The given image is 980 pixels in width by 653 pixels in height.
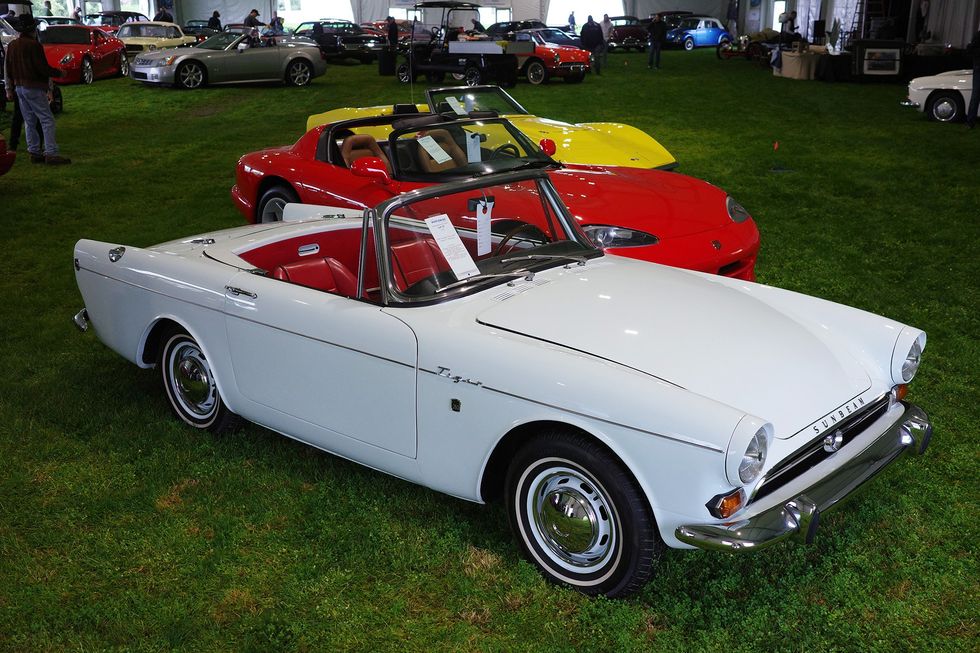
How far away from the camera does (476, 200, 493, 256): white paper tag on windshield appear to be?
370cm

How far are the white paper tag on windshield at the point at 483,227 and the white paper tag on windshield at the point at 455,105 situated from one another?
183 inches

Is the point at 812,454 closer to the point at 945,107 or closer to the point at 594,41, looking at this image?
the point at 945,107

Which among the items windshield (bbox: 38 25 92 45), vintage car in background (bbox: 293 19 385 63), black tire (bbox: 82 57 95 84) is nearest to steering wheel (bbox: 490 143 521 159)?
black tire (bbox: 82 57 95 84)

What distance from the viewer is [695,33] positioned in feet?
115

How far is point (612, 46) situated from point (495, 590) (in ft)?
114

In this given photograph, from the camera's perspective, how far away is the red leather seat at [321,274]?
4242mm

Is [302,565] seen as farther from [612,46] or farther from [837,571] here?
[612,46]

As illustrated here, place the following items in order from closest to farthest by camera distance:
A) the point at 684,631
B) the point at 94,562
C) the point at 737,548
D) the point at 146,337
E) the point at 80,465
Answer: the point at 737,548 < the point at 684,631 < the point at 94,562 < the point at 80,465 < the point at 146,337

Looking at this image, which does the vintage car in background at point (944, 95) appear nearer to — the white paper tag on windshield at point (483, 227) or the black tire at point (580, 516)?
the white paper tag on windshield at point (483, 227)

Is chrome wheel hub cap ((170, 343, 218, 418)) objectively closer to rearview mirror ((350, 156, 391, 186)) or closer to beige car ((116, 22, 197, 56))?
rearview mirror ((350, 156, 391, 186))

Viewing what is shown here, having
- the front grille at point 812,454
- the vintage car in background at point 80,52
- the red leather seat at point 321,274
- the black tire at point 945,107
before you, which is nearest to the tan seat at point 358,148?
the red leather seat at point 321,274

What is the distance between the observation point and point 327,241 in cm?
455

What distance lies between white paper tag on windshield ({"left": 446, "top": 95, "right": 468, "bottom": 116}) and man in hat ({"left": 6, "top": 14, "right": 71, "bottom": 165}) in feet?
16.9

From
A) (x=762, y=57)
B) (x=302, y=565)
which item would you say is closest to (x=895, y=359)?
(x=302, y=565)
